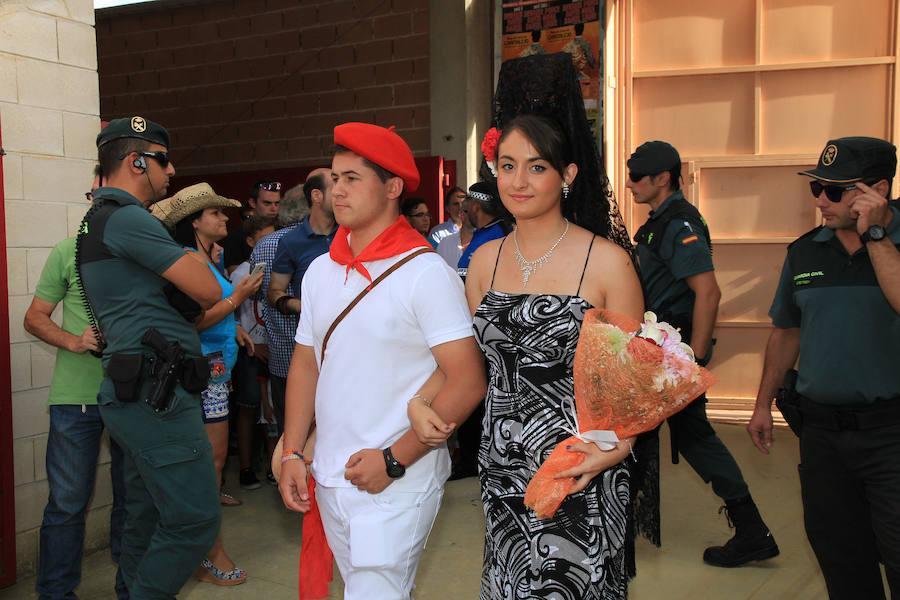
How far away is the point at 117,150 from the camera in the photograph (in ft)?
9.15

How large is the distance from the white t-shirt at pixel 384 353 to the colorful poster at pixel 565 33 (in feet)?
14.8

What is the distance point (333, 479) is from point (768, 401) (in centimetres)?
180

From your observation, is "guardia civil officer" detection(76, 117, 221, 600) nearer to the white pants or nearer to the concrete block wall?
the white pants

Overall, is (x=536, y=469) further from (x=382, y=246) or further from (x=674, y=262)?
(x=674, y=262)

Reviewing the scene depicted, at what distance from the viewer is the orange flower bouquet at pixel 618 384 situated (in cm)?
178

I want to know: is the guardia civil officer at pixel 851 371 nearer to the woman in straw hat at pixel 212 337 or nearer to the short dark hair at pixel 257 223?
the woman in straw hat at pixel 212 337

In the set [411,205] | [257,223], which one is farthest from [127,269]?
[411,205]

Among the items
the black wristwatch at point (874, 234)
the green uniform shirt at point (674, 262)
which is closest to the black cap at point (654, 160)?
the green uniform shirt at point (674, 262)

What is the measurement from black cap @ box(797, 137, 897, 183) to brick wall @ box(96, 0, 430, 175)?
5.61 metres

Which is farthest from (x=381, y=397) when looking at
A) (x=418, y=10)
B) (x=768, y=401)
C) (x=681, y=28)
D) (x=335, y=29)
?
(x=335, y=29)

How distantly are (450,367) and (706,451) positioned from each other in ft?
7.10

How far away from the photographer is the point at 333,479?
2195 mm

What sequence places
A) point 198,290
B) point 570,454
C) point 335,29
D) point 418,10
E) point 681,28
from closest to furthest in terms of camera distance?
point 570,454
point 198,290
point 681,28
point 418,10
point 335,29

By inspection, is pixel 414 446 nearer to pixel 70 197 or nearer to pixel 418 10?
pixel 70 197
